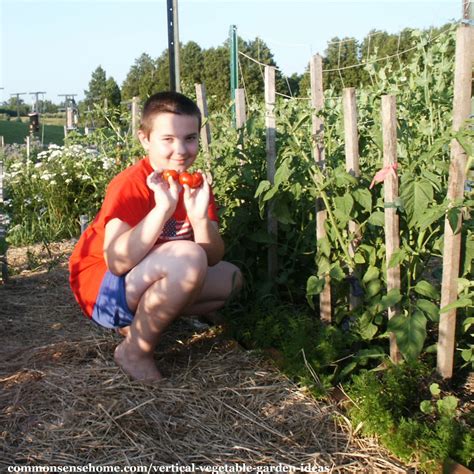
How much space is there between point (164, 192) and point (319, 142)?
30.9 inches

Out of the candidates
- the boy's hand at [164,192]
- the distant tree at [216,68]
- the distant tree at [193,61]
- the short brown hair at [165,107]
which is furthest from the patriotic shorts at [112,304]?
the distant tree at [193,61]

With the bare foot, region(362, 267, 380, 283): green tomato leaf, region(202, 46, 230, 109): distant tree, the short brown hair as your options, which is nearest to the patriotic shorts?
the bare foot

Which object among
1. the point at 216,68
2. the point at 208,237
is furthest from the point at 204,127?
the point at 216,68

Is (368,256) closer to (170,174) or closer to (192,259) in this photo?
(192,259)

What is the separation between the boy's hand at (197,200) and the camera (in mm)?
2516

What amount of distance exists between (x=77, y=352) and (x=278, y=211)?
110cm

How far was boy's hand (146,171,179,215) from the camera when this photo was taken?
7.69 ft

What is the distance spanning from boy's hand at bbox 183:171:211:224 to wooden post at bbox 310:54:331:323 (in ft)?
1.72

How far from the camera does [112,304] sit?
2615 millimetres

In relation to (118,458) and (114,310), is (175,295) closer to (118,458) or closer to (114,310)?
(114,310)

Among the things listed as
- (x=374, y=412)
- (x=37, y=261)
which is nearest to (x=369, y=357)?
(x=374, y=412)

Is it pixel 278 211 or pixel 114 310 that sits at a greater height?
pixel 278 211

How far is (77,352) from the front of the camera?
9.41ft

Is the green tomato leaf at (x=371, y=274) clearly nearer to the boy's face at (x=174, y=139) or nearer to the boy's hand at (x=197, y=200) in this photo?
the boy's hand at (x=197, y=200)
